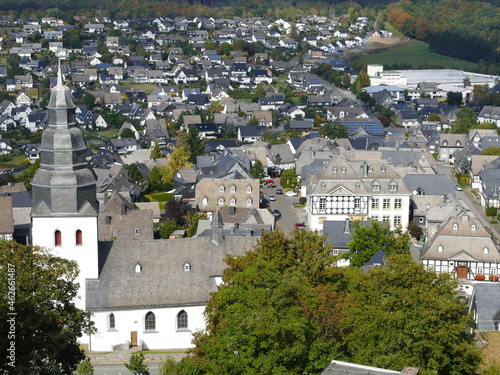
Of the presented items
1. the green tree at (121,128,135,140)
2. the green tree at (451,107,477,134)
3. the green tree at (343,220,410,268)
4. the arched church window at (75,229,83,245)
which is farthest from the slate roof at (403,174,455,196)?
the green tree at (121,128,135,140)

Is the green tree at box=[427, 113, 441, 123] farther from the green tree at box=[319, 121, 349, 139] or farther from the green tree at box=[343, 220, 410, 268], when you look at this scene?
the green tree at box=[343, 220, 410, 268]

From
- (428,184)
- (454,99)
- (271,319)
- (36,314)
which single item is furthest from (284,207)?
(454,99)

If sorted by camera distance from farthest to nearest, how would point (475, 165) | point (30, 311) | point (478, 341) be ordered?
point (475, 165)
point (478, 341)
point (30, 311)

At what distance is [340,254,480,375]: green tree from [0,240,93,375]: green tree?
33.5 ft

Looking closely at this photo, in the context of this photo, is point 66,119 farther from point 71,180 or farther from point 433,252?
point 433,252

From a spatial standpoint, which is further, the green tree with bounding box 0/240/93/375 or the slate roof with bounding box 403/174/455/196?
the slate roof with bounding box 403/174/455/196

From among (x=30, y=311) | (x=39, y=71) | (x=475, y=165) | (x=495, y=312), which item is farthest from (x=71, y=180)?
(x=39, y=71)

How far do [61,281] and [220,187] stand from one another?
37.4 metres

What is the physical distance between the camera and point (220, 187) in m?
65.9

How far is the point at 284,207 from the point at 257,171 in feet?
33.5

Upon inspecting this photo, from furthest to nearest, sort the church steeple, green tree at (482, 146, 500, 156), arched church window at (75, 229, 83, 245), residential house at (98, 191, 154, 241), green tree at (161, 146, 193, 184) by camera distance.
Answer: green tree at (482, 146, 500, 156)
green tree at (161, 146, 193, 184)
residential house at (98, 191, 154, 241)
arched church window at (75, 229, 83, 245)
the church steeple

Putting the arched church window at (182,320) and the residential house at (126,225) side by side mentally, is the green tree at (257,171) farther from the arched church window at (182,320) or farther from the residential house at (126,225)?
the arched church window at (182,320)

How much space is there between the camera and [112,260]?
127ft

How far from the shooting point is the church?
36250mm
